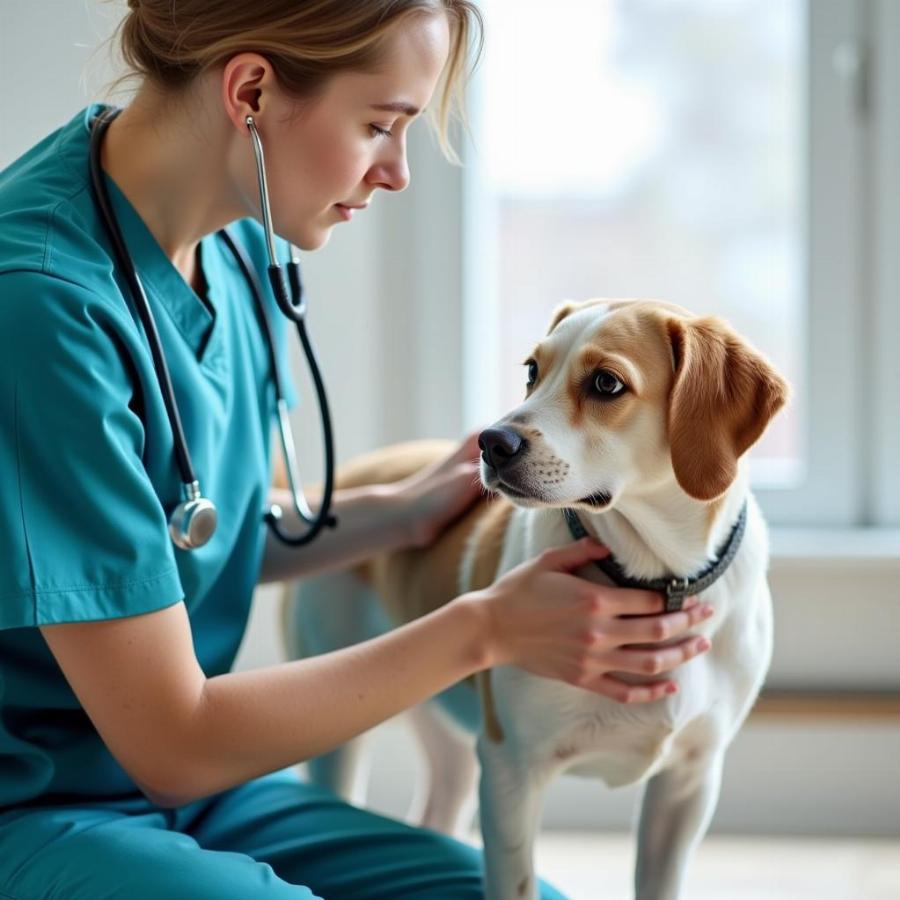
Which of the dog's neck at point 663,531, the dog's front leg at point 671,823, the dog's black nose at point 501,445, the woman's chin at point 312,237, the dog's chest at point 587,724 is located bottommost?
the dog's front leg at point 671,823

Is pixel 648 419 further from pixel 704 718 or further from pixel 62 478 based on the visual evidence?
pixel 62 478

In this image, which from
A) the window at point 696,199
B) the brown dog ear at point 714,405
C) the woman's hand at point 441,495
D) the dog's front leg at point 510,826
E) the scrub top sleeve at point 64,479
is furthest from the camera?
the window at point 696,199

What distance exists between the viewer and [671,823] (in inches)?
50.2

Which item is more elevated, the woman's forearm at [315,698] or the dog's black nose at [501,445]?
the dog's black nose at [501,445]

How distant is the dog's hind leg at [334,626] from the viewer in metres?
1.50

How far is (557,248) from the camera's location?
2.14 meters

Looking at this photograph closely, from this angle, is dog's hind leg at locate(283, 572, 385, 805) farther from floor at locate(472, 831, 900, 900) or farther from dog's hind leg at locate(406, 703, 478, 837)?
floor at locate(472, 831, 900, 900)

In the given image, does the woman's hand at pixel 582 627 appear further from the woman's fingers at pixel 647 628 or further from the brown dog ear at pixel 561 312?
the brown dog ear at pixel 561 312

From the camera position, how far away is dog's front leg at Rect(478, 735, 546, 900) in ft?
3.78

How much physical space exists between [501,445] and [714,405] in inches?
7.5

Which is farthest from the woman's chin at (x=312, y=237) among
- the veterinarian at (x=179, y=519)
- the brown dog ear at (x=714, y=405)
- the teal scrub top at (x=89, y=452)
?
the brown dog ear at (x=714, y=405)

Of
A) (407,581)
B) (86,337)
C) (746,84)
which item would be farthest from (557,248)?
(86,337)

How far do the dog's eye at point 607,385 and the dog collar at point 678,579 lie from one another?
14 centimetres

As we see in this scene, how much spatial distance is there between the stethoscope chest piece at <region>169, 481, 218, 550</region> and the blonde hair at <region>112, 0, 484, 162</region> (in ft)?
1.18
